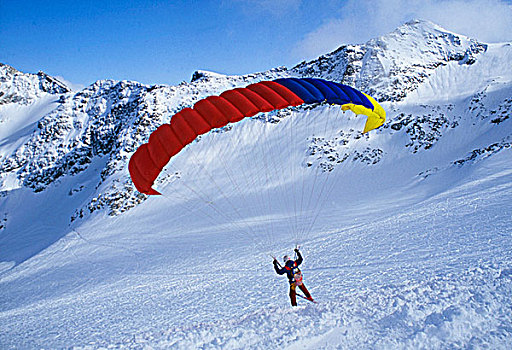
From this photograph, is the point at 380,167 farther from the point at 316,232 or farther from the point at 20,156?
the point at 20,156

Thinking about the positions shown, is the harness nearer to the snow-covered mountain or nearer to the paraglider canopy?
the snow-covered mountain

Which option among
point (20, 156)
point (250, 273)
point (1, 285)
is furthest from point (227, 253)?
point (20, 156)

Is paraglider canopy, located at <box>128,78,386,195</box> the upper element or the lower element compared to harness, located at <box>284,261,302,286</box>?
upper

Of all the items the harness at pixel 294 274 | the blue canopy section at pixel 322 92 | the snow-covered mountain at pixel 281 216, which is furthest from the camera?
the blue canopy section at pixel 322 92

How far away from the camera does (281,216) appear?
23.5 meters

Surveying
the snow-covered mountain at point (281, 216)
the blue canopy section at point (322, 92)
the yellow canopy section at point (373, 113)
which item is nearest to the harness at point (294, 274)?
the snow-covered mountain at point (281, 216)

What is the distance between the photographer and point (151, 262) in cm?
1722

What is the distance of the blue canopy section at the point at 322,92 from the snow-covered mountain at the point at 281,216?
480cm

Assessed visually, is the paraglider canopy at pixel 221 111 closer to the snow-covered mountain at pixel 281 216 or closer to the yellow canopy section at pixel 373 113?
the yellow canopy section at pixel 373 113

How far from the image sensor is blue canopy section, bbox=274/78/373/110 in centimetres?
780

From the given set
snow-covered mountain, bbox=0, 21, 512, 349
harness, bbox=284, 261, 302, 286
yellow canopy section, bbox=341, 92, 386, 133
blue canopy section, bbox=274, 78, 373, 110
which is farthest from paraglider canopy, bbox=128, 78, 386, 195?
snow-covered mountain, bbox=0, 21, 512, 349

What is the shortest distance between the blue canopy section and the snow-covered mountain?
480 cm

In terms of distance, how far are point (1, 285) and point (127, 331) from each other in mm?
21565

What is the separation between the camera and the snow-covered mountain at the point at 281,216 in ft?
17.1
